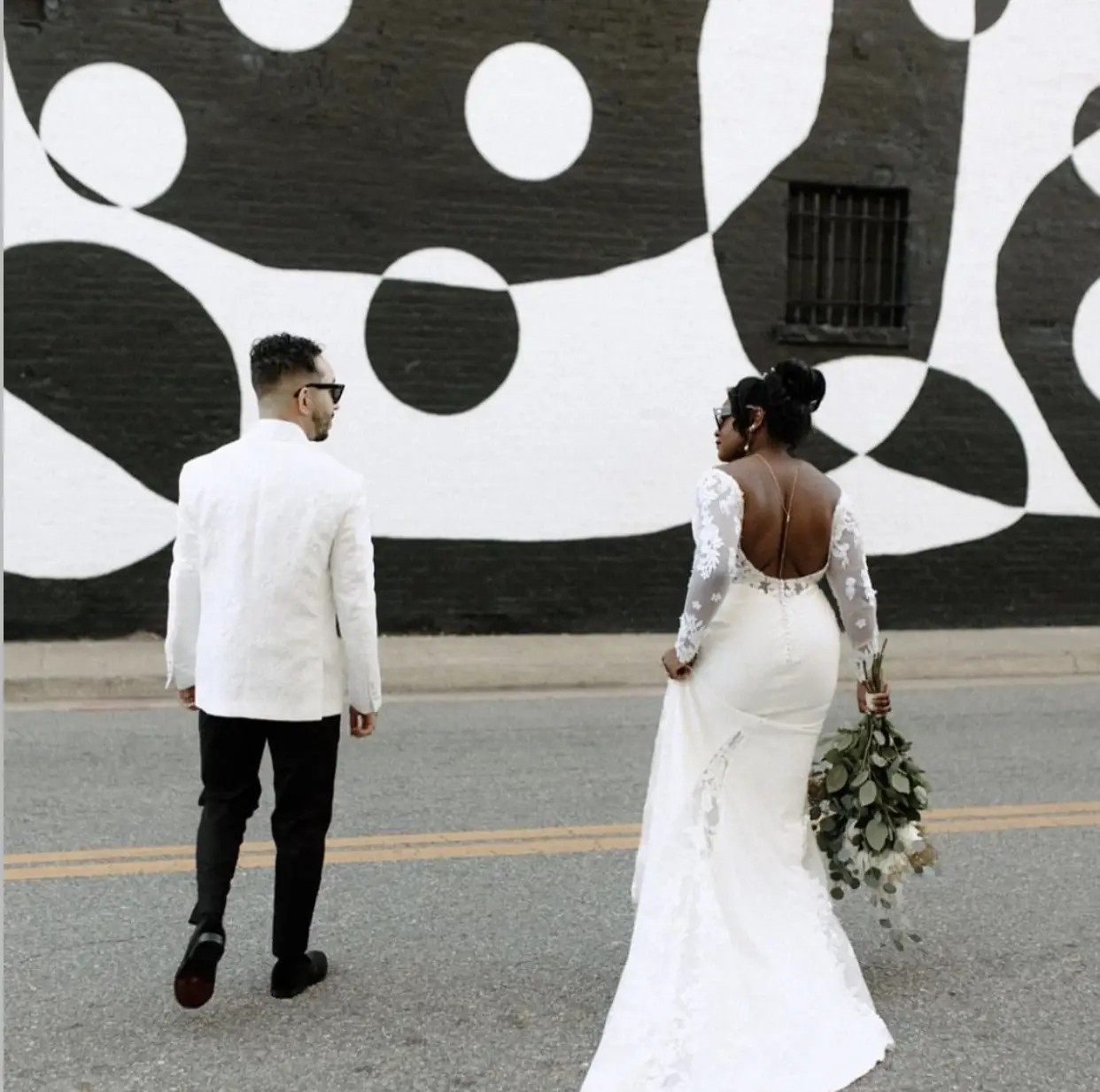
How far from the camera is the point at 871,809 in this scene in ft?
14.5

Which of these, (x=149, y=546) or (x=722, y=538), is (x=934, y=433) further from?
(x=722, y=538)

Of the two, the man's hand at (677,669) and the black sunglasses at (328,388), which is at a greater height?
the black sunglasses at (328,388)

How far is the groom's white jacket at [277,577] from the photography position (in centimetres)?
414

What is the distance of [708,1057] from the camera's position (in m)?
3.74

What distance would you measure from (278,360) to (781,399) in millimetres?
1444

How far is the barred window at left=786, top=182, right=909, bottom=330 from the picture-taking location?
12.8m

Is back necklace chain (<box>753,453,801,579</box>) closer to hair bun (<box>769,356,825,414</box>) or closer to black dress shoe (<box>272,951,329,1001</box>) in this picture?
hair bun (<box>769,356,825,414</box>)

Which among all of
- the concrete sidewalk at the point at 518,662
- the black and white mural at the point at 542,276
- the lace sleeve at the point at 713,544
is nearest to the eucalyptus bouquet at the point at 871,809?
the lace sleeve at the point at 713,544

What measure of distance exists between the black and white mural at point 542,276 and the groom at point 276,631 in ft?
23.9

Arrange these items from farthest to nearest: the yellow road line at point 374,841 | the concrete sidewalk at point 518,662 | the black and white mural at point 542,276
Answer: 1. the black and white mural at point 542,276
2. the concrete sidewalk at point 518,662
3. the yellow road line at point 374,841

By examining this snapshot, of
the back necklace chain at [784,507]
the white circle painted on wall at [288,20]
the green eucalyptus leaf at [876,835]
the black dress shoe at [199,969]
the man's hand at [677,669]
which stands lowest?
the black dress shoe at [199,969]

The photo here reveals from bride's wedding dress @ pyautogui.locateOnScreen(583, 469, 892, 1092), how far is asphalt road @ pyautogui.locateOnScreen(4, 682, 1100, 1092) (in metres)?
0.25

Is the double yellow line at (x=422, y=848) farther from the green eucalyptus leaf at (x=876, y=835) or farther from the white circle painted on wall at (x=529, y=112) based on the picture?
the white circle painted on wall at (x=529, y=112)

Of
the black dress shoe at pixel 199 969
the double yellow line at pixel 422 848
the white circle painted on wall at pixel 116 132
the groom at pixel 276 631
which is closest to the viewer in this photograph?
the black dress shoe at pixel 199 969
